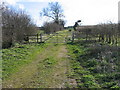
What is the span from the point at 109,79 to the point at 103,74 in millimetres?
Result: 582

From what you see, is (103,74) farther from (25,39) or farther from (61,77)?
(25,39)

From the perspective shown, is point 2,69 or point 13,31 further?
point 13,31

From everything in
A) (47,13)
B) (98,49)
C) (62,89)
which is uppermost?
(47,13)

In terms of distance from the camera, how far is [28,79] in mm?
5855

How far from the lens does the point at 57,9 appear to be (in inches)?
2250

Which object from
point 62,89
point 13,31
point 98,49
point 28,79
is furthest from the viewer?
point 13,31

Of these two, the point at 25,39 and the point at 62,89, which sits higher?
the point at 25,39

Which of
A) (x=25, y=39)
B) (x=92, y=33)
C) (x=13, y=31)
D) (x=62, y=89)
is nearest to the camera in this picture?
(x=62, y=89)

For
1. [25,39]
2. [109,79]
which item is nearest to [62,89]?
[109,79]

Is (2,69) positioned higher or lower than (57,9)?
lower

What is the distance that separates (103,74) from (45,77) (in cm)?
249

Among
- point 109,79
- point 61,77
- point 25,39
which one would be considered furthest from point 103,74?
point 25,39

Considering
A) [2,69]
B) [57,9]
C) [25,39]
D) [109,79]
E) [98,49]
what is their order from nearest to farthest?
1. [109,79]
2. [2,69]
3. [98,49]
4. [25,39]
5. [57,9]

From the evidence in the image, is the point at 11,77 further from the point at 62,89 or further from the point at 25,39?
the point at 25,39
